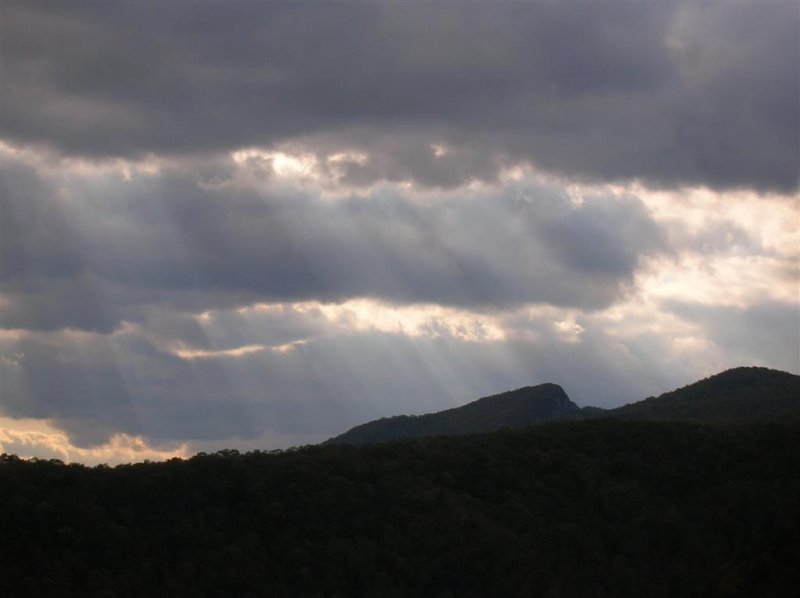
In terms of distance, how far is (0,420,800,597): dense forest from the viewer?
2131 inches

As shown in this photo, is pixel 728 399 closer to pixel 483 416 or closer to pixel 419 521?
pixel 483 416

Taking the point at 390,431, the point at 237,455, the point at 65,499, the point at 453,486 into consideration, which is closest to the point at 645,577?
the point at 453,486

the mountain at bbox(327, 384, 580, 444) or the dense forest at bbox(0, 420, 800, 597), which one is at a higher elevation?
the mountain at bbox(327, 384, 580, 444)

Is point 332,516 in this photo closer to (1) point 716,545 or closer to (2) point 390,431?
(1) point 716,545

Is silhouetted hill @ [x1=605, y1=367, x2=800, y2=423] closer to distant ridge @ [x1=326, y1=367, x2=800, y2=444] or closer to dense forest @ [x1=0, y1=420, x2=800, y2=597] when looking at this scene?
distant ridge @ [x1=326, y1=367, x2=800, y2=444]

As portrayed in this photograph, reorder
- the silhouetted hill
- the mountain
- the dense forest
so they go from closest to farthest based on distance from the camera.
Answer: the dense forest, the silhouetted hill, the mountain

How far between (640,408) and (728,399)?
1051cm

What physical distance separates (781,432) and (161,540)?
1686 inches

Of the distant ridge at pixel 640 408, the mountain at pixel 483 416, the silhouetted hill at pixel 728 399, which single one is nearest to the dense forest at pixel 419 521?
the distant ridge at pixel 640 408

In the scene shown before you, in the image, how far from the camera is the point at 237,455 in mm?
67500

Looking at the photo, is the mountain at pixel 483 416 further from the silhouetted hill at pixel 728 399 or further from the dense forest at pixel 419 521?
the dense forest at pixel 419 521

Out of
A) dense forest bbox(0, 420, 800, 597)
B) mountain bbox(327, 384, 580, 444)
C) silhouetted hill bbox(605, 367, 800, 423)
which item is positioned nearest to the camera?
dense forest bbox(0, 420, 800, 597)

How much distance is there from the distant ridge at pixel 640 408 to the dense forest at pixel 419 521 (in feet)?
46.8

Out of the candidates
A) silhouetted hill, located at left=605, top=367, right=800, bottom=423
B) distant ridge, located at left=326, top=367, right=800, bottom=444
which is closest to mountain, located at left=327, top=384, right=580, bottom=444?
distant ridge, located at left=326, top=367, right=800, bottom=444
